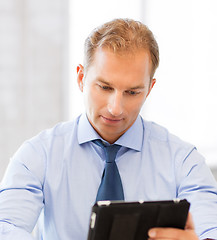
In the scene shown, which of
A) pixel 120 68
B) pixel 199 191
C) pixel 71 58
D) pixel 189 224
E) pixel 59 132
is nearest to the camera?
pixel 189 224

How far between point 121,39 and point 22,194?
63 centimetres

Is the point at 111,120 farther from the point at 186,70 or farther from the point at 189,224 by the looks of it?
the point at 186,70

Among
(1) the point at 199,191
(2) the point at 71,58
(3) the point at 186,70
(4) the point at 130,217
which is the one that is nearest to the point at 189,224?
(4) the point at 130,217

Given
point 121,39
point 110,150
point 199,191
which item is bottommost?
point 199,191

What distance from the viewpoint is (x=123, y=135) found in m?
1.74

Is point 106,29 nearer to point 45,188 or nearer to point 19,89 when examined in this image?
point 45,188

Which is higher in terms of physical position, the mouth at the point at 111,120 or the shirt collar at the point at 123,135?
the mouth at the point at 111,120

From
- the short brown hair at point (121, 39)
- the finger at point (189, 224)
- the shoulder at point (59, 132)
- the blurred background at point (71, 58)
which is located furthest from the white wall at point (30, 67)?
the finger at point (189, 224)

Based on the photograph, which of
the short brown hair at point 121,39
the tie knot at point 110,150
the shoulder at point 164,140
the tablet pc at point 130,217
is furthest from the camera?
the shoulder at point 164,140

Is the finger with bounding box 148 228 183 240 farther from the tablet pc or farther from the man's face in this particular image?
the man's face

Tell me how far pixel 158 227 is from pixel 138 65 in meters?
0.59

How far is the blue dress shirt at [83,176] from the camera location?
1.62 meters

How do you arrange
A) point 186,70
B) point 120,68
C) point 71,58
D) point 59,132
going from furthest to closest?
point 186,70, point 71,58, point 59,132, point 120,68

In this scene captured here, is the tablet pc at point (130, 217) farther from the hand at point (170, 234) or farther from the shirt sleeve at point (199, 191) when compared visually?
the shirt sleeve at point (199, 191)
